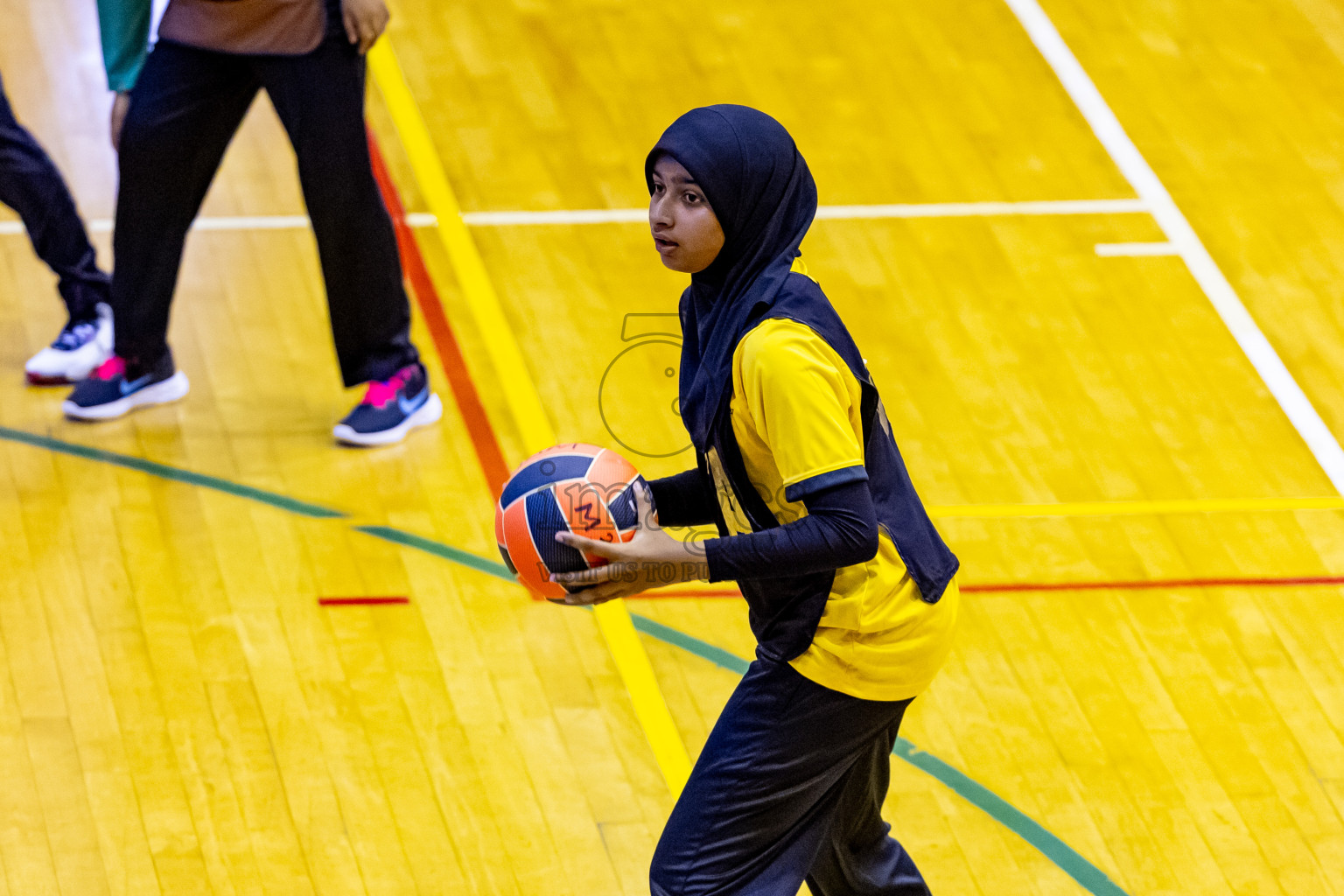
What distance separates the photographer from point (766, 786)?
2.84 m

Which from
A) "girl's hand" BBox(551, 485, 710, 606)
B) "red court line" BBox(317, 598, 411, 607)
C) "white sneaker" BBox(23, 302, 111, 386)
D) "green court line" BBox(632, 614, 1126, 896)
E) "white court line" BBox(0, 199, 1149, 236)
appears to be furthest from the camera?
"white court line" BBox(0, 199, 1149, 236)

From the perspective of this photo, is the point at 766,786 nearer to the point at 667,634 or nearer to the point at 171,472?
the point at 667,634

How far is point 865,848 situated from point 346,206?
99.7 inches

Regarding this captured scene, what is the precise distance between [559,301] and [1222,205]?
2571 millimetres

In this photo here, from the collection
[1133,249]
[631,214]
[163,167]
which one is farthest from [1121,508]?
[163,167]

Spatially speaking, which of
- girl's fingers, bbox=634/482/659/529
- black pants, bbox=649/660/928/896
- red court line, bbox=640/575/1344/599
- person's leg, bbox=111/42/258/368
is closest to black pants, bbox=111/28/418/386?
person's leg, bbox=111/42/258/368

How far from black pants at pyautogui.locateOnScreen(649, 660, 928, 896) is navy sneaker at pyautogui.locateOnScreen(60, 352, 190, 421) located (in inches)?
108

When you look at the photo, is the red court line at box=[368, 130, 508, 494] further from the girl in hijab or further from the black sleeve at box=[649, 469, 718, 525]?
the girl in hijab

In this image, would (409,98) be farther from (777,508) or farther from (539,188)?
(777,508)

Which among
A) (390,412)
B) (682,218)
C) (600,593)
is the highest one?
(682,218)

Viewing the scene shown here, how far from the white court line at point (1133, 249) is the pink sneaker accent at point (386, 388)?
2.57 meters

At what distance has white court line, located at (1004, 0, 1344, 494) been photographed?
5.19 meters

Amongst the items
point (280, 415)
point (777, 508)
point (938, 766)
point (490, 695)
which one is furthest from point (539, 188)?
point (777, 508)

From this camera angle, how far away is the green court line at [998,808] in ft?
12.1
